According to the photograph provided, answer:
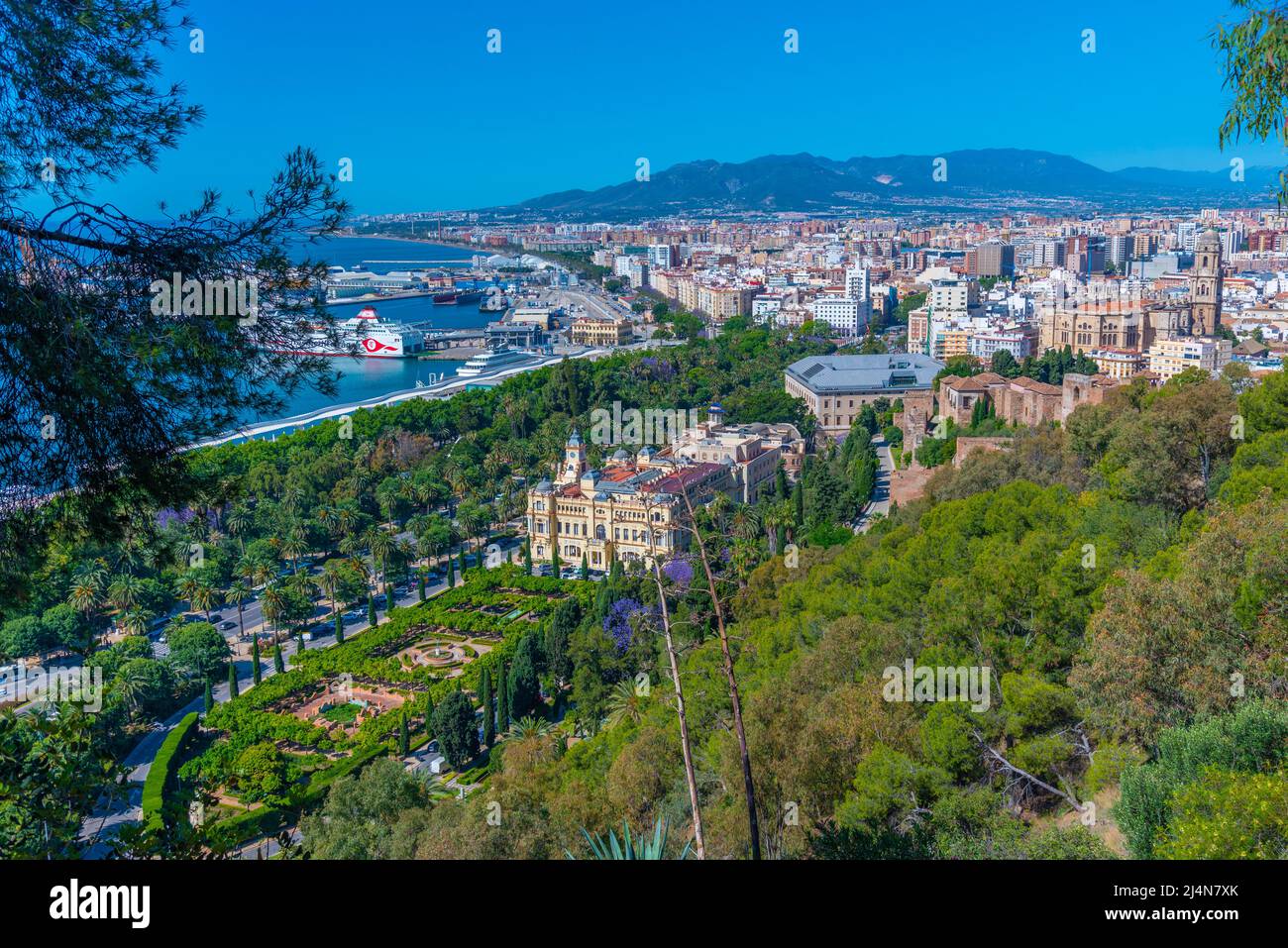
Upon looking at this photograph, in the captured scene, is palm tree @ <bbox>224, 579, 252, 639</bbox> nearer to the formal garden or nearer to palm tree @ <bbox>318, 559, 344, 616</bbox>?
palm tree @ <bbox>318, 559, 344, 616</bbox>

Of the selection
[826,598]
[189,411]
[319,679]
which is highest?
[189,411]

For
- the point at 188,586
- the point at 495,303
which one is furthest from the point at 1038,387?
the point at 495,303

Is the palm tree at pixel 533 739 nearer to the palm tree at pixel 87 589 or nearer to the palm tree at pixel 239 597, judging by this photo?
the palm tree at pixel 239 597

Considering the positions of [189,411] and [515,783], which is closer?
[189,411]

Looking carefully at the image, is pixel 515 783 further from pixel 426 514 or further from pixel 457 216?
pixel 457 216

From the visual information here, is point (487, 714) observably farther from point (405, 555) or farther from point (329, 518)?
point (329, 518)

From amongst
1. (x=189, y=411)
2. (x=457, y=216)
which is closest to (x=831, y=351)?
(x=189, y=411)
